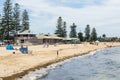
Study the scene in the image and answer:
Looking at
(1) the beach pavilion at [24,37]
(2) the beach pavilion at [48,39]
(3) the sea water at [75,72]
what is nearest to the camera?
(3) the sea water at [75,72]

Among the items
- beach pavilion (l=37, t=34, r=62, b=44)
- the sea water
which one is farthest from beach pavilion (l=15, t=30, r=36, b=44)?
the sea water

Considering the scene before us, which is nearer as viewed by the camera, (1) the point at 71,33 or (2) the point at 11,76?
(2) the point at 11,76

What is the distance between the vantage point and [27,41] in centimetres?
8812

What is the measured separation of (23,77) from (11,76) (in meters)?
1.28

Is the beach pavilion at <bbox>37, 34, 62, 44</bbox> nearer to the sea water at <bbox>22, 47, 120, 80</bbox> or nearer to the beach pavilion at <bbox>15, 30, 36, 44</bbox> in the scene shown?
the beach pavilion at <bbox>15, 30, 36, 44</bbox>

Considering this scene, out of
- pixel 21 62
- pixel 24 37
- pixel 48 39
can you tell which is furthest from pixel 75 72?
pixel 48 39

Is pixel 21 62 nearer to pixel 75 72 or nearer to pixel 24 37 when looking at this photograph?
pixel 75 72

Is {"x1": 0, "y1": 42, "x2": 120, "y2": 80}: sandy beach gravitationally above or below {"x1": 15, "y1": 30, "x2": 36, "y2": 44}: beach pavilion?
below

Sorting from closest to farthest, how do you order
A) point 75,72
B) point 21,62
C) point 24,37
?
point 75,72
point 21,62
point 24,37

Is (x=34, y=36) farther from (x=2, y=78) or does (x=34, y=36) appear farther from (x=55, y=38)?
(x=2, y=78)

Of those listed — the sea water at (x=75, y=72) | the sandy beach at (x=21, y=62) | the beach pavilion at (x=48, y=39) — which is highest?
the beach pavilion at (x=48, y=39)

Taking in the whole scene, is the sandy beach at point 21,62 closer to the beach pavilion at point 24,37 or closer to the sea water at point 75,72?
the sea water at point 75,72

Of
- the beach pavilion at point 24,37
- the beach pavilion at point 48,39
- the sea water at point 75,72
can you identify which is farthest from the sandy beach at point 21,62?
the beach pavilion at point 48,39

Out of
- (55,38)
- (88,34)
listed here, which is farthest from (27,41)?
(88,34)
